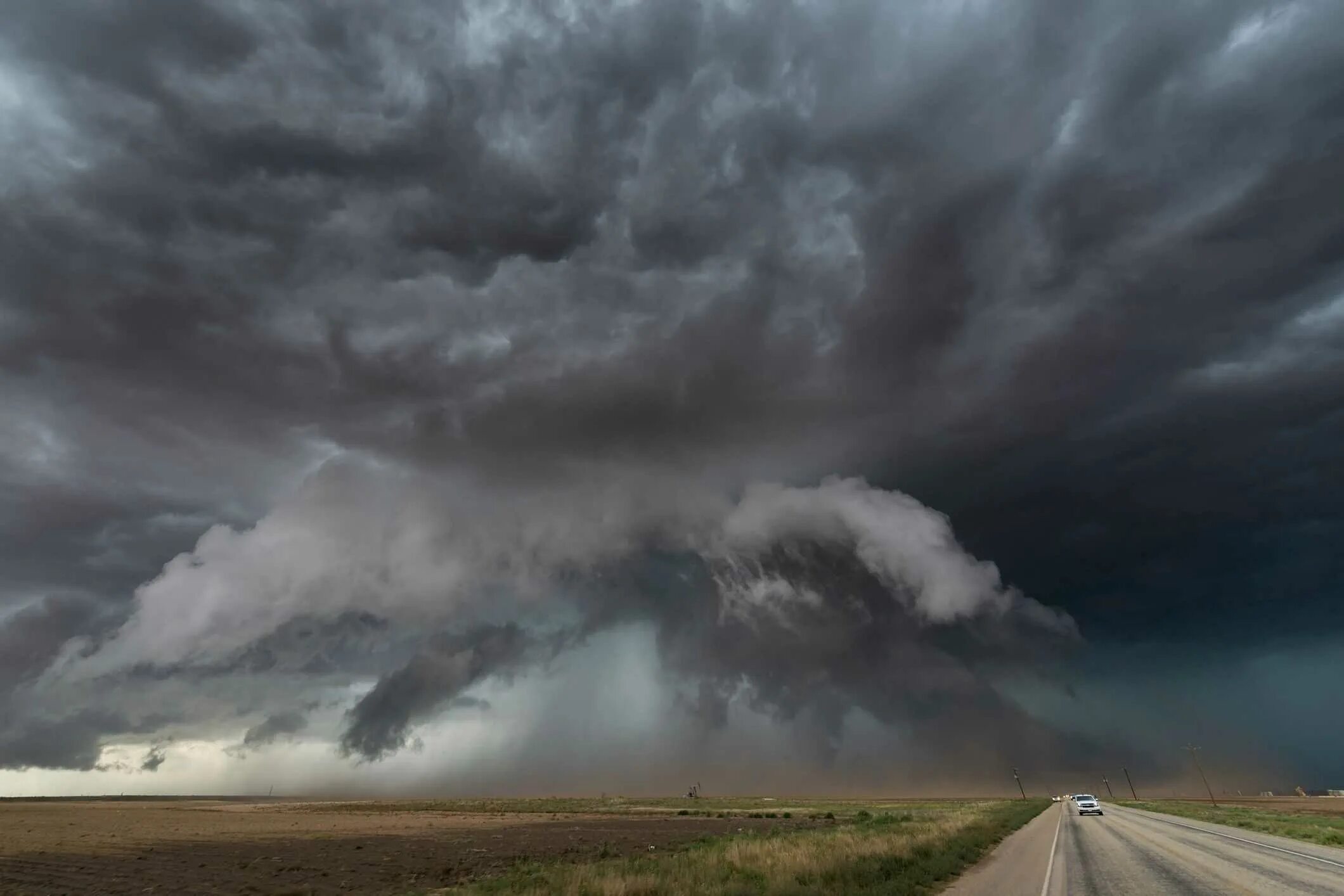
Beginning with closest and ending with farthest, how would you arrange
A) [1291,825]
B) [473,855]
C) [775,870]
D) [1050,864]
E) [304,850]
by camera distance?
[775,870] → [1050,864] → [473,855] → [304,850] → [1291,825]

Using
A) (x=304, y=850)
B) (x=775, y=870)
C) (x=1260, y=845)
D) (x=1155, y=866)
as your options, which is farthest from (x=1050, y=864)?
(x=304, y=850)

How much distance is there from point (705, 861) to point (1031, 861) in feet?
44.8

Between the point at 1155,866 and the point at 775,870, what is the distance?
13769mm

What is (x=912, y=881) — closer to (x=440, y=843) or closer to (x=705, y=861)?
(x=705, y=861)

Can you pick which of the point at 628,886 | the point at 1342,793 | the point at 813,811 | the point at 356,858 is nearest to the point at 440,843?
the point at 356,858

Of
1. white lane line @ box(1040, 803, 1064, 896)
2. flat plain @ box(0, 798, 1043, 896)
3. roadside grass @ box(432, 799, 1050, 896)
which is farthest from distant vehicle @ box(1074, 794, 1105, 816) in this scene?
roadside grass @ box(432, 799, 1050, 896)

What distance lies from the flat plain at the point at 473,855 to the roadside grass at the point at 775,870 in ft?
0.47

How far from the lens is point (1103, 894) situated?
729 inches

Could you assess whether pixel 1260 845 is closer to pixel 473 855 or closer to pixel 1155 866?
pixel 1155 866

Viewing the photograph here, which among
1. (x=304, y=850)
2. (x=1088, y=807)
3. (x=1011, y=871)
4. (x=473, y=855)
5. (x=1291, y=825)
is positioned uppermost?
(x=1088, y=807)

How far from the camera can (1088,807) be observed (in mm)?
81312

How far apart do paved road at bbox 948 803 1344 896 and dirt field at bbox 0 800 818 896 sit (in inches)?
Result: 881

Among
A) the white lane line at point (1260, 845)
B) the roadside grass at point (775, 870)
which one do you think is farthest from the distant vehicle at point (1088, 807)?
the roadside grass at point (775, 870)

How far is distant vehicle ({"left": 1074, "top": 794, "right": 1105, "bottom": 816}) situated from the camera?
76875mm
